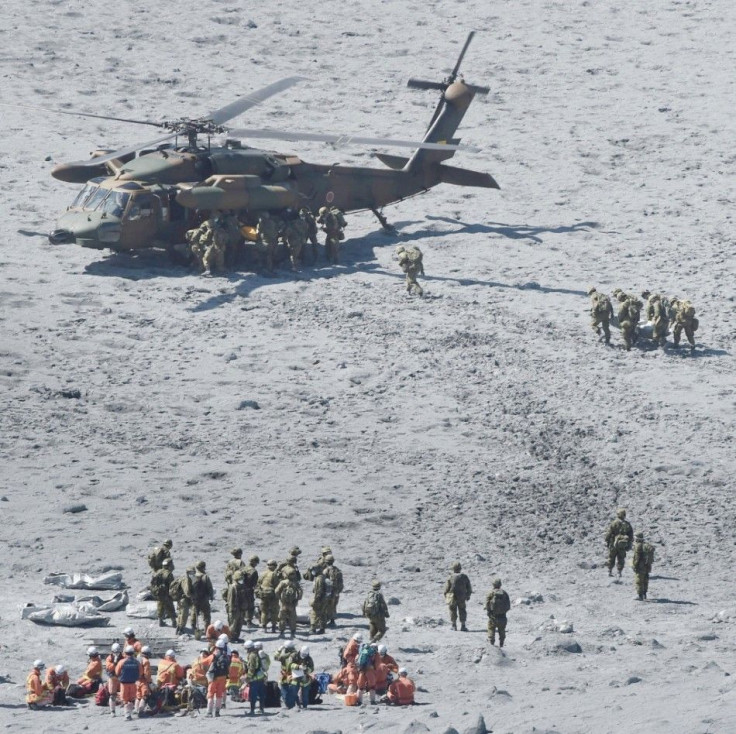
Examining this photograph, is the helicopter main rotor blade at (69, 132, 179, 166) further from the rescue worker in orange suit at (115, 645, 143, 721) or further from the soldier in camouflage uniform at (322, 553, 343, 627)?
the rescue worker in orange suit at (115, 645, 143, 721)

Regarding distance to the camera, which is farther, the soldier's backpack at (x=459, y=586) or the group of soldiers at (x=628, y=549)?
the group of soldiers at (x=628, y=549)

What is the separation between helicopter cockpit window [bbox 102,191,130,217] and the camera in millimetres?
30625

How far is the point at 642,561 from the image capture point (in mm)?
21844

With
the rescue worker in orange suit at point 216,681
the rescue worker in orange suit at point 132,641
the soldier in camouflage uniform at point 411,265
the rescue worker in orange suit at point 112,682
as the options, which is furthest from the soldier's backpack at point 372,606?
the soldier in camouflage uniform at point 411,265

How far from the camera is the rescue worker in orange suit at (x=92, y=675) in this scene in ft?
62.0

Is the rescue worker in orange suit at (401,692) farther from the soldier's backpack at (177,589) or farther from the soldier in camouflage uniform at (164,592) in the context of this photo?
the soldier in camouflage uniform at (164,592)

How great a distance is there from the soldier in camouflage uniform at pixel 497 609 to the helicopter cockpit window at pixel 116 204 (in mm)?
12276

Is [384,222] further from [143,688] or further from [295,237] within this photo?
[143,688]

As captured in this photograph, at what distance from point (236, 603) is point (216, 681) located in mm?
2343

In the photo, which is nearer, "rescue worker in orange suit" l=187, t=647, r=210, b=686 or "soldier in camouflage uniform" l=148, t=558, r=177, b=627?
"rescue worker in orange suit" l=187, t=647, r=210, b=686

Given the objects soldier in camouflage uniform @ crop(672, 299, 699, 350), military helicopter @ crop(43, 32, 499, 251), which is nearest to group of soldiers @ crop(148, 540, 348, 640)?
soldier in camouflage uniform @ crop(672, 299, 699, 350)

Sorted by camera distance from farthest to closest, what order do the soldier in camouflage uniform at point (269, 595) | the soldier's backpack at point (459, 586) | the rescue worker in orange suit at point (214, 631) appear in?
the soldier in camouflage uniform at point (269, 595), the soldier's backpack at point (459, 586), the rescue worker in orange suit at point (214, 631)

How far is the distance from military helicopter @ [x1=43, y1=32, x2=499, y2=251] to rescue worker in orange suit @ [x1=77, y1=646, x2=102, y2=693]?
12.6 metres

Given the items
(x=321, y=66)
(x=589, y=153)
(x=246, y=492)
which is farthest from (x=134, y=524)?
(x=321, y=66)
